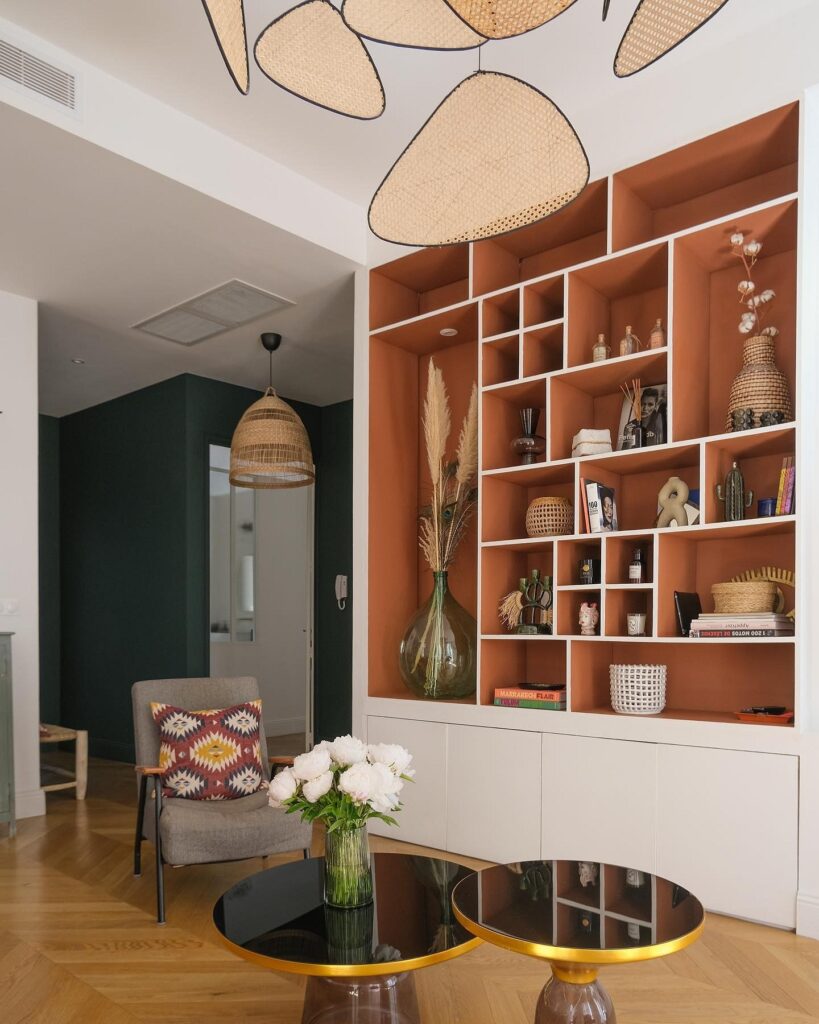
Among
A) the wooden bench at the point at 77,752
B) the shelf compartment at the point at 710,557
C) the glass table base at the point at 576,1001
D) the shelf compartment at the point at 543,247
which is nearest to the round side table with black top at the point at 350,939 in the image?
the glass table base at the point at 576,1001

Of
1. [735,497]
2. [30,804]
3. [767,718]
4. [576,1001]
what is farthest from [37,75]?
[30,804]

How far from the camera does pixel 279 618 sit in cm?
771

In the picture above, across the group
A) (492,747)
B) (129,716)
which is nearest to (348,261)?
(492,747)

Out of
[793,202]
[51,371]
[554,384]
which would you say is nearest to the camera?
[793,202]

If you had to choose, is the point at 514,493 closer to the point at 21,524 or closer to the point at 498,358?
the point at 498,358

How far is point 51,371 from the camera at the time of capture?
632cm

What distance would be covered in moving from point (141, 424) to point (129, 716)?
2.26m

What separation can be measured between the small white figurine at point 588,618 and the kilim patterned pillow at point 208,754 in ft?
4.86

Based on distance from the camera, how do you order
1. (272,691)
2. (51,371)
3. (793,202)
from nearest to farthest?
(793,202)
(51,371)
(272,691)

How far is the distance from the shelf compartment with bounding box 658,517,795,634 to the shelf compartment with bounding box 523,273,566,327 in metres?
1.16

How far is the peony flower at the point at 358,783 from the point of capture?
6.87ft

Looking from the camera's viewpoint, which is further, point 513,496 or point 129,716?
point 129,716

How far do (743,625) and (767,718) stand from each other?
34 cm

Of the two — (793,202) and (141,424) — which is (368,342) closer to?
(793,202)
